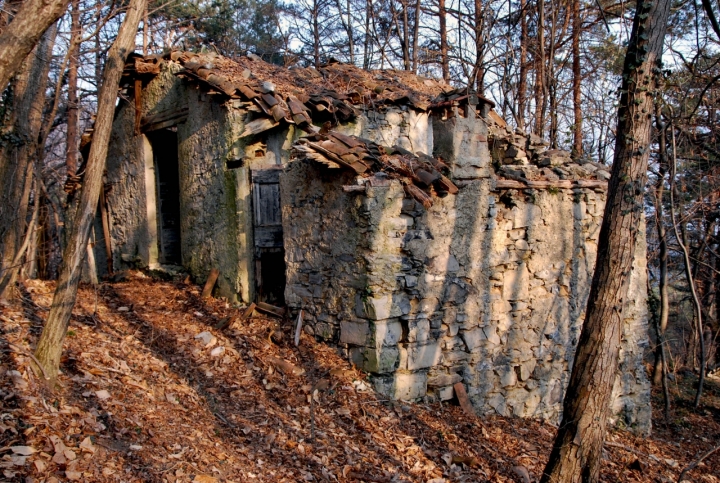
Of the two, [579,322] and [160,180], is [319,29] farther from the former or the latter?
[579,322]

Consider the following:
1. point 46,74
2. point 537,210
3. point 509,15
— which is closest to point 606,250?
point 537,210

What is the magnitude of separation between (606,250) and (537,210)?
231 centimetres

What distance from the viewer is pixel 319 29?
17.8 meters

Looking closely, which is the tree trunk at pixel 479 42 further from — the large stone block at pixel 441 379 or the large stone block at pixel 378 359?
the large stone block at pixel 378 359

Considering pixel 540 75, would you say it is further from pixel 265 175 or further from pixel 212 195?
pixel 212 195

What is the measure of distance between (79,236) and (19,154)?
2886 mm

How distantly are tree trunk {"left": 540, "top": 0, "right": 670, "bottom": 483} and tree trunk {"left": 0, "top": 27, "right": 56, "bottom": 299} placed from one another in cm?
613

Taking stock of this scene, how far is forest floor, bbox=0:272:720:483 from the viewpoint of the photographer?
3.86m

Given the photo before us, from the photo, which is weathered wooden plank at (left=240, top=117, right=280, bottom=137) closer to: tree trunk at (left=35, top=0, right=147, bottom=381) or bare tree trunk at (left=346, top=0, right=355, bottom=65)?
tree trunk at (left=35, top=0, right=147, bottom=381)

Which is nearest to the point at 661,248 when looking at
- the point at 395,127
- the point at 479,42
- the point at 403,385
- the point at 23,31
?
the point at 395,127

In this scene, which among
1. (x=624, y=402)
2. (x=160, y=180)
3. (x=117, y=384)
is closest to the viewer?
(x=117, y=384)

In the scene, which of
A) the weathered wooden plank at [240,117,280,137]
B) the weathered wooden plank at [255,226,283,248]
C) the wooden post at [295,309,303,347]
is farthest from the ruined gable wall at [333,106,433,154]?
the wooden post at [295,309,303,347]

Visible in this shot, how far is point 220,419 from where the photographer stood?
4863mm

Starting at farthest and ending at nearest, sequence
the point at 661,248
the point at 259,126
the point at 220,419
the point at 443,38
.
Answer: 1. the point at 443,38
2. the point at 661,248
3. the point at 259,126
4. the point at 220,419
